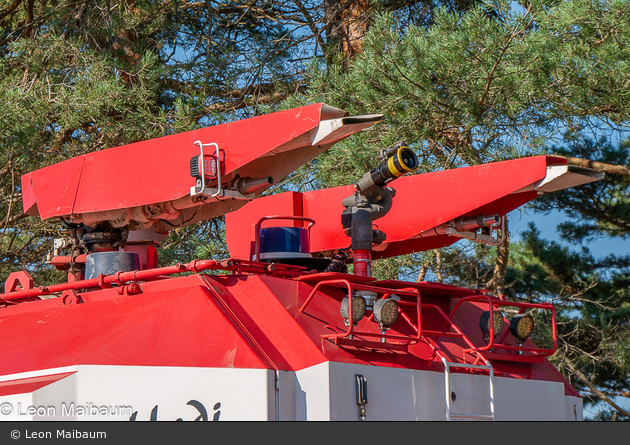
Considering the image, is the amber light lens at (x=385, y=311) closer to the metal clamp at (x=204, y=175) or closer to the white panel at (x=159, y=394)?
the white panel at (x=159, y=394)

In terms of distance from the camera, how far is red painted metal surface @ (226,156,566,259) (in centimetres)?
572

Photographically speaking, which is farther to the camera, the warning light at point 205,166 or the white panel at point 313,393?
the warning light at point 205,166

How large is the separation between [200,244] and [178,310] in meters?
7.34

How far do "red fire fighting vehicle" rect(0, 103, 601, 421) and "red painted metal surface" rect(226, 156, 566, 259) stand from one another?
0.04 ft

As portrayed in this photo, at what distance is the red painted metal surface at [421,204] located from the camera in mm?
5723

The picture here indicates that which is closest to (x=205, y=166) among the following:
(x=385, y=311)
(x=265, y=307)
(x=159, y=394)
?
(x=265, y=307)

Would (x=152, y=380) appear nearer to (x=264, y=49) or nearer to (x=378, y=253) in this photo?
(x=378, y=253)

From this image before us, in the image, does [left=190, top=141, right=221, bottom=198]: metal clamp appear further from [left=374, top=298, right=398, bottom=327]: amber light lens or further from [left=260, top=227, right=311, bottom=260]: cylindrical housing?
[left=374, top=298, right=398, bottom=327]: amber light lens

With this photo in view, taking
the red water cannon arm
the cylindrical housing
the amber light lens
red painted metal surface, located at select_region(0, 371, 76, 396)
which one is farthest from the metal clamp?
red painted metal surface, located at select_region(0, 371, 76, 396)

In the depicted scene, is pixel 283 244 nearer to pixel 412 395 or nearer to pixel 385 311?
pixel 385 311

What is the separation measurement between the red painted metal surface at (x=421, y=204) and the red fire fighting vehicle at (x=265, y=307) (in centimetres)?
1

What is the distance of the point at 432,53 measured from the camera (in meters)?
9.54

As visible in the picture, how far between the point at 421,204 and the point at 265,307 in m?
2.06

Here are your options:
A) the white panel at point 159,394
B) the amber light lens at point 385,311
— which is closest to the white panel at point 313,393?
the white panel at point 159,394
